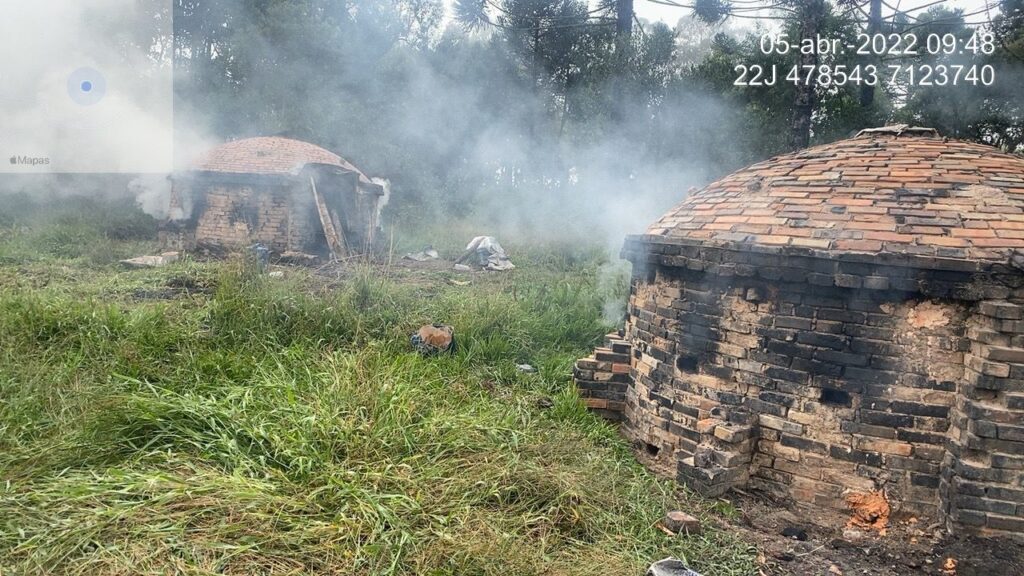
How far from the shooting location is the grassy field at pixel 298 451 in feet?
9.60

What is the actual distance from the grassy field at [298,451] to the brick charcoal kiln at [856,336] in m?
0.60

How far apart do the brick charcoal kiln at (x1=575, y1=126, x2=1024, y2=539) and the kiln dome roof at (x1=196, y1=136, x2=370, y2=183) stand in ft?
32.7

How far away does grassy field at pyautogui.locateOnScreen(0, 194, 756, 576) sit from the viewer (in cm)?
293

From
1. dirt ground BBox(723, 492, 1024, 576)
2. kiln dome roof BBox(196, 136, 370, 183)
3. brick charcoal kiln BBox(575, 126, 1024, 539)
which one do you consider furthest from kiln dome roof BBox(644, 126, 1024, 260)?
kiln dome roof BBox(196, 136, 370, 183)

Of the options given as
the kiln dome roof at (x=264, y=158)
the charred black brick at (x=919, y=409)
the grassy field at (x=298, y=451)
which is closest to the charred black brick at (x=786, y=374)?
the charred black brick at (x=919, y=409)

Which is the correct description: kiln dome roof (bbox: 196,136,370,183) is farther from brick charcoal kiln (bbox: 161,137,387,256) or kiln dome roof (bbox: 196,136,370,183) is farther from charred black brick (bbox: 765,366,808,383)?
charred black brick (bbox: 765,366,808,383)

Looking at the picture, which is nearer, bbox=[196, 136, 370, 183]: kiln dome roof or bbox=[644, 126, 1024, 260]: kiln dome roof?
bbox=[644, 126, 1024, 260]: kiln dome roof

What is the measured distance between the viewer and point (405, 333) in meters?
6.44

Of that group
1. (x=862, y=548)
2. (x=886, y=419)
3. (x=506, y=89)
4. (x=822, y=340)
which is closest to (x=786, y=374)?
(x=822, y=340)

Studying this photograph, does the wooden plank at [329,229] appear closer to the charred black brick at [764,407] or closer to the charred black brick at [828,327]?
the charred black brick at [764,407]

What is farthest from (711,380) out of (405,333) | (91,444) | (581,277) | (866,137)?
(581,277)

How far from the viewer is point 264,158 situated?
13047mm

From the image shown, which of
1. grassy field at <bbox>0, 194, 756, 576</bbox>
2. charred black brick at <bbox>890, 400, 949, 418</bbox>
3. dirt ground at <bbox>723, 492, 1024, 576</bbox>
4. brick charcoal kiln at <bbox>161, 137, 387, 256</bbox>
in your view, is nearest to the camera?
grassy field at <bbox>0, 194, 756, 576</bbox>

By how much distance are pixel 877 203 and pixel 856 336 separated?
2.83 ft
